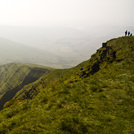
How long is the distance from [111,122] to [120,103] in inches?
165

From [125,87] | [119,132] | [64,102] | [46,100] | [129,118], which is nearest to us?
[119,132]

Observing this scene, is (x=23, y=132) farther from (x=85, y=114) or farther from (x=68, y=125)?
(x=85, y=114)

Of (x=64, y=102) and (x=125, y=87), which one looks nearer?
(x=64, y=102)

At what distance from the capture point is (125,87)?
18234 millimetres

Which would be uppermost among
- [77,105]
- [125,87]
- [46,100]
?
[125,87]

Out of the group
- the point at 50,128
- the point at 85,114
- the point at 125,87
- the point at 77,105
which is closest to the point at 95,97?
the point at 77,105

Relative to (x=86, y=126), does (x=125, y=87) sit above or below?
above

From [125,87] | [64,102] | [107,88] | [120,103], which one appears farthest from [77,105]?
[125,87]

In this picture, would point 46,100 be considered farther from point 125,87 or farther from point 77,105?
point 125,87

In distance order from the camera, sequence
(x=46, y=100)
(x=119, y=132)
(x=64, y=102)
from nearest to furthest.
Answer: (x=119, y=132) → (x=64, y=102) → (x=46, y=100)

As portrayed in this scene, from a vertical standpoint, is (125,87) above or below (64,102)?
above

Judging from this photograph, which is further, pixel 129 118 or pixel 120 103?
pixel 120 103

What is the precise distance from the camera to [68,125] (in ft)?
35.8

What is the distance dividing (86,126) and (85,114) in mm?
2263
